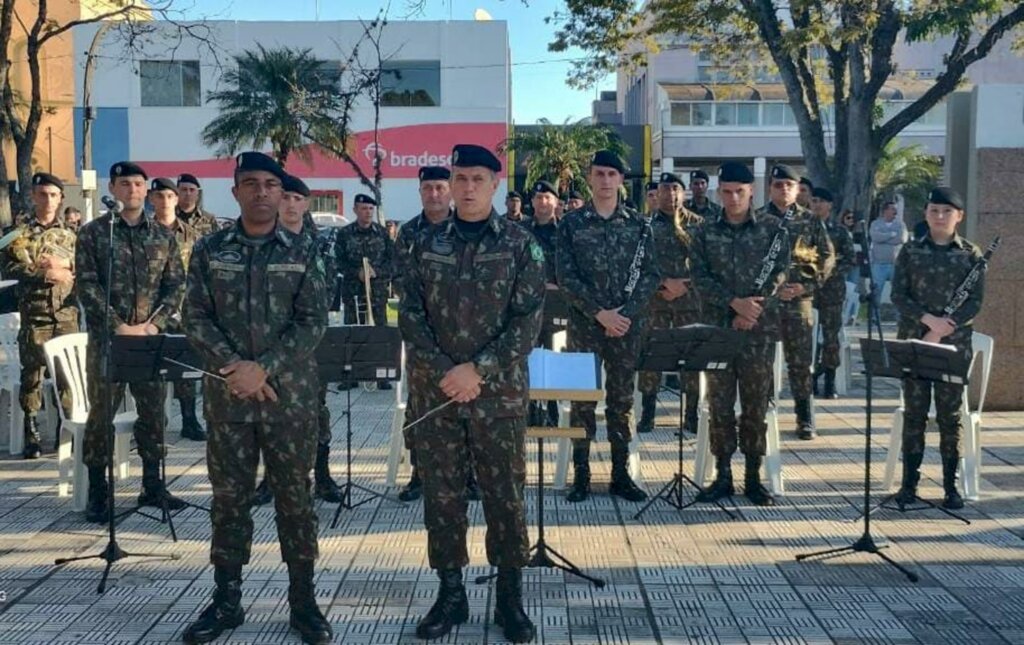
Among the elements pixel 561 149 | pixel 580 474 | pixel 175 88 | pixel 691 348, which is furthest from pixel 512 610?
pixel 175 88

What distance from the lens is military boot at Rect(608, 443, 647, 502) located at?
7.67m

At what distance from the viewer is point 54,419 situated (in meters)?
9.99

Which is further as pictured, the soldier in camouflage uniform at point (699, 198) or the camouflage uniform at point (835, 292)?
the soldier in camouflage uniform at point (699, 198)

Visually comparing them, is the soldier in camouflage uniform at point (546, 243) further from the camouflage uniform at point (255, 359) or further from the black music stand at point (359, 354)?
the camouflage uniform at point (255, 359)

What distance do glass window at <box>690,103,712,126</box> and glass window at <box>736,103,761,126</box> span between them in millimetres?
1211

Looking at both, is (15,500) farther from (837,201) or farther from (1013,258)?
(837,201)

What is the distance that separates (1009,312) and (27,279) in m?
9.09

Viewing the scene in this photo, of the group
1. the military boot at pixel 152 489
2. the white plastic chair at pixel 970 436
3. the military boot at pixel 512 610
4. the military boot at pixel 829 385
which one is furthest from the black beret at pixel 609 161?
the military boot at pixel 829 385

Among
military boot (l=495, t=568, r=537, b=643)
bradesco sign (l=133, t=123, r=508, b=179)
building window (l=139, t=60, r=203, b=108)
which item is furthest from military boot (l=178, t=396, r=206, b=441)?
building window (l=139, t=60, r=203, b=108)

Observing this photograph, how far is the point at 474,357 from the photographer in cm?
496

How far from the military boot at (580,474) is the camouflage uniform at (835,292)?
481cm

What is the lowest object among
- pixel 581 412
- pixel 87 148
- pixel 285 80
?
pixel 581 412

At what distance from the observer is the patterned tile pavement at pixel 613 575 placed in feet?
17.1

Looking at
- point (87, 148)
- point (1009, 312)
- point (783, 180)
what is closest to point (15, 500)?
point (783, 180)
